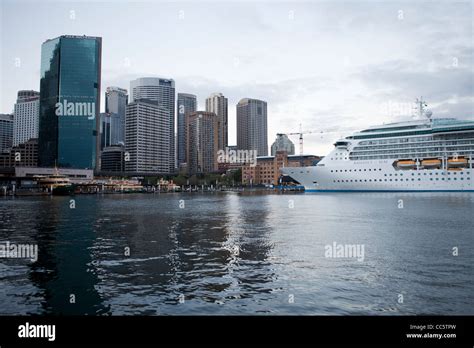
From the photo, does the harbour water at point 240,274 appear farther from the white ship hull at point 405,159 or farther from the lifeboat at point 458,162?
the lifeboat at point 458,162

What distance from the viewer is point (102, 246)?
23609 mm

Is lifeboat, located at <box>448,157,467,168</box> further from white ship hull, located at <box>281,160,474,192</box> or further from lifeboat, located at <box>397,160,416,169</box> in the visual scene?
lifeboat, located at <box>397,160,416,169</box>

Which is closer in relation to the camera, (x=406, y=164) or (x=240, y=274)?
(x=240, y=274)

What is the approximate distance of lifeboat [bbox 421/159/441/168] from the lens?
100562 millimetres

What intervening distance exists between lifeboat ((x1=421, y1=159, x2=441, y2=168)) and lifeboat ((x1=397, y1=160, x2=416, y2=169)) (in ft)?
8.26

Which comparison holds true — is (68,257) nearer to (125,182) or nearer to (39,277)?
(39,277)

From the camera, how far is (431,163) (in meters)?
101

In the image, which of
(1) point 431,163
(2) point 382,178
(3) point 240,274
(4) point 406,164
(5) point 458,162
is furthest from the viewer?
(2) point 382,178

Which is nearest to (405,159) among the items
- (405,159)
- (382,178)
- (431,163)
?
(405,159)

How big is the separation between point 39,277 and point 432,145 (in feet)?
351

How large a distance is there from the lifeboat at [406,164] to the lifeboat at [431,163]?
2519 millimetres

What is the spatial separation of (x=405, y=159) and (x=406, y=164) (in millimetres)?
1450

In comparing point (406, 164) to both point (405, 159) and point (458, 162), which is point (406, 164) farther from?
point (458, 162)

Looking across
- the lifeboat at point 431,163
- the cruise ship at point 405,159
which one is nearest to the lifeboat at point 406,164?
the cruise ship at point 405,159
